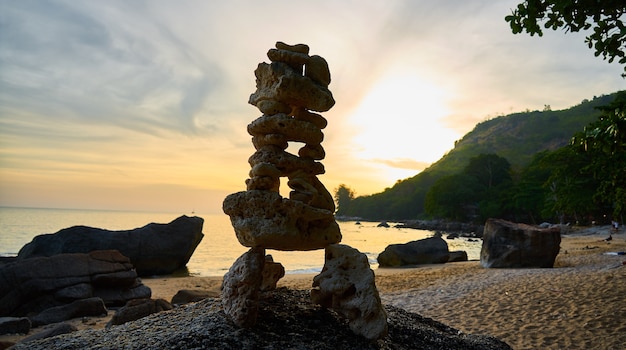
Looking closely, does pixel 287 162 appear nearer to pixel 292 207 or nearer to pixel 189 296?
pixel 292 207

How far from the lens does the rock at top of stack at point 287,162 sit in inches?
211

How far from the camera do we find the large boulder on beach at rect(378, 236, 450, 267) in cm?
2548

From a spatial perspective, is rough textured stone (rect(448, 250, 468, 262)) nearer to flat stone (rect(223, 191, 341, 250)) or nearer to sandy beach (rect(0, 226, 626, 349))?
sandy beach (rect(0, 226, 626, 349))

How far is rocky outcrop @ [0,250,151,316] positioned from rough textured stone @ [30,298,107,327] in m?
0.30

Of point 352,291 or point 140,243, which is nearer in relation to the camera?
Result: point 352,291

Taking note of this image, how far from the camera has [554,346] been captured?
766cm

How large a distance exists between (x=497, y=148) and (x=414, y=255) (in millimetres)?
141855

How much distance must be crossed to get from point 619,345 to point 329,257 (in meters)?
5.94

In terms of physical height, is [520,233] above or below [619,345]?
above

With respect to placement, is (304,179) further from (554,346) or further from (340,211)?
(340,211)

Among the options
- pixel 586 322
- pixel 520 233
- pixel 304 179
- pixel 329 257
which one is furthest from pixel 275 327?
pixel 520 233

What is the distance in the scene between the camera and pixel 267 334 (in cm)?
498

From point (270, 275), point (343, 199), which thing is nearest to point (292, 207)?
point (270, 275)

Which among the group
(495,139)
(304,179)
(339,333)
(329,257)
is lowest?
(339,333)
